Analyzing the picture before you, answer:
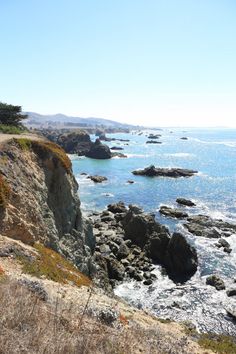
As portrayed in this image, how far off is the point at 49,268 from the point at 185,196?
6373 cm

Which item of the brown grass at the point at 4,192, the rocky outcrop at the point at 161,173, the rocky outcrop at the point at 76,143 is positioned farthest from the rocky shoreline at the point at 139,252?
the rocky outcrop at the point at 76,143

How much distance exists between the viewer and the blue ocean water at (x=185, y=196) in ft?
111

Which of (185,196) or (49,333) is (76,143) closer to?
(185,196)

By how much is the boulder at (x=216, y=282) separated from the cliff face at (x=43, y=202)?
42.7 ft

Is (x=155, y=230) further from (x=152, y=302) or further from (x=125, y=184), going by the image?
(x=125, y=184)

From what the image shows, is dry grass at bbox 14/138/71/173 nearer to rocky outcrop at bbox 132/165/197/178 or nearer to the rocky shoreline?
the rocky shoreline

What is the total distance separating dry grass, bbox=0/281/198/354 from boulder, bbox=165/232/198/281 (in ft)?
95.7

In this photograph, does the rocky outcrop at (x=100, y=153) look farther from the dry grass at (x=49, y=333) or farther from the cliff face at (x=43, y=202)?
the dry grass at (x=49, y=333)

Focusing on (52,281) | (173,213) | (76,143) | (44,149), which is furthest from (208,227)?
(76,143)

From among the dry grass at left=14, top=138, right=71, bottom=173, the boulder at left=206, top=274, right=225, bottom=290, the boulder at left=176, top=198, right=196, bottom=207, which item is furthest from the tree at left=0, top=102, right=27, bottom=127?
the boulder at left=206, top=274, right=225, bottom=290

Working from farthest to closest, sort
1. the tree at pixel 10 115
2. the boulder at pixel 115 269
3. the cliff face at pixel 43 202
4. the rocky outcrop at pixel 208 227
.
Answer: the tree at pixel 10 115, the rocky outcrop at pixel 208 227, the boulder at pixel 115 269, the cliff face at pixel 43 202

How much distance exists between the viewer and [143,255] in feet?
148

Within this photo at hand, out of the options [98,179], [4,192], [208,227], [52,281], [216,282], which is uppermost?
[4,192]

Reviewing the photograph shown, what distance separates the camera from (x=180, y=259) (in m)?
42.7
